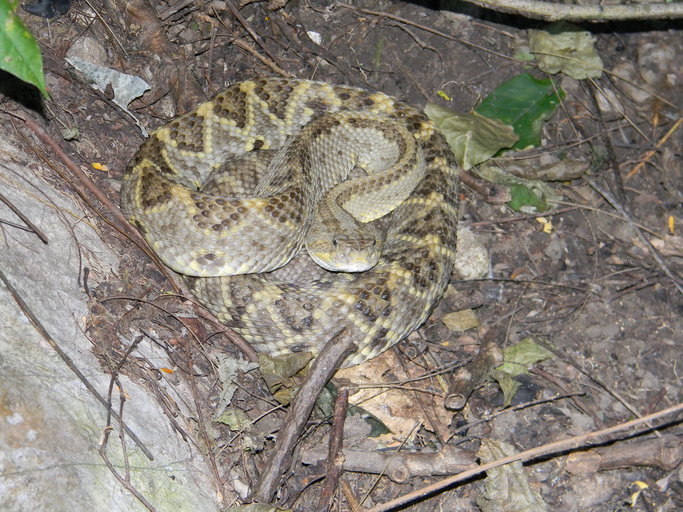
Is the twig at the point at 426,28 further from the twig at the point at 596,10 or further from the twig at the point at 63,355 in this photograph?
the twig at the point at 63,355

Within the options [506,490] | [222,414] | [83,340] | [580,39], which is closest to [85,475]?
[83,340]

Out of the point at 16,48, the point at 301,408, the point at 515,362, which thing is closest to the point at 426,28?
the point at 515,362

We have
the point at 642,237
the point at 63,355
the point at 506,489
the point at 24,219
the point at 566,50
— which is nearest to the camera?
the point at 63,355

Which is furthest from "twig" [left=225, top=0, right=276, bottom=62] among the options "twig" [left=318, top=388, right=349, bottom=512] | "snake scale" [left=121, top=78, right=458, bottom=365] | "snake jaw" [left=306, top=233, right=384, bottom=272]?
"twig" [left=318, top=388, right=349, bottom=512]

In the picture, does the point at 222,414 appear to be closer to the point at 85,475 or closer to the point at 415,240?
the point at 85,475

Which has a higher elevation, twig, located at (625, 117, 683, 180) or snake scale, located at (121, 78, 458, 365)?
snake scale, located at (121, 78, 458, 365)

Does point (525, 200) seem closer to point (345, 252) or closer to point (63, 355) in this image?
point (345, 252)

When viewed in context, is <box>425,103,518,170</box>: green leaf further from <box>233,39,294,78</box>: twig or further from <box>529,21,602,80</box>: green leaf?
<box>233,39,294,78</box>: twig
